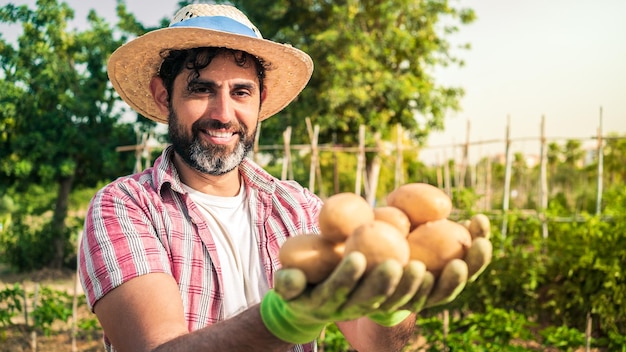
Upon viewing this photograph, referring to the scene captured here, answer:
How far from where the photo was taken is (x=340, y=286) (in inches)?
43.1

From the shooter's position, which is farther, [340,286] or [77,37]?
[77,37]

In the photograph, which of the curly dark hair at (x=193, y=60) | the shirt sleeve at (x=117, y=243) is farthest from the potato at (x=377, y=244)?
the curly dark hair at (x=193, y=60)

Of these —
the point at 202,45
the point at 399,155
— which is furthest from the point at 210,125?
the point at 399,155

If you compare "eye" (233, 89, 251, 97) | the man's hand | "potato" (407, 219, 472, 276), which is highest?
"eye" (233, 89, 251, 97)

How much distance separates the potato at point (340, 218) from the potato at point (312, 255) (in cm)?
2

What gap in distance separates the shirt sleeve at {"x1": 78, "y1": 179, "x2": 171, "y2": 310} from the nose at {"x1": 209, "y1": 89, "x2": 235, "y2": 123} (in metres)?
0.35

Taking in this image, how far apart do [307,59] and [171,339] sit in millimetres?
1336

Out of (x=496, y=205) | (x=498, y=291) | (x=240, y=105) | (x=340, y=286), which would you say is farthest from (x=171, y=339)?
(x=496, y=205)

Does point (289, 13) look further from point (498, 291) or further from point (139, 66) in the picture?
point (139, 66)

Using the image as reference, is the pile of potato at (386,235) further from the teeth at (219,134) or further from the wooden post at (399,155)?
the wooden post at (399,155)

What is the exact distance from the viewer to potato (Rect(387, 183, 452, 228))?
1371mm

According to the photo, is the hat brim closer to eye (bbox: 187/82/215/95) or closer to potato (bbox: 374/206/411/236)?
eye (bbox: 187/82/215/95)

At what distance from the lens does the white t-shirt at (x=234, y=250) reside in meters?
1.78

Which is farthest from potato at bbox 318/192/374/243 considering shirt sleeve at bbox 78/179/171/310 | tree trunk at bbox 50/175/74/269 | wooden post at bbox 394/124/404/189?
tree trunk at bbox 50/175/74/269
